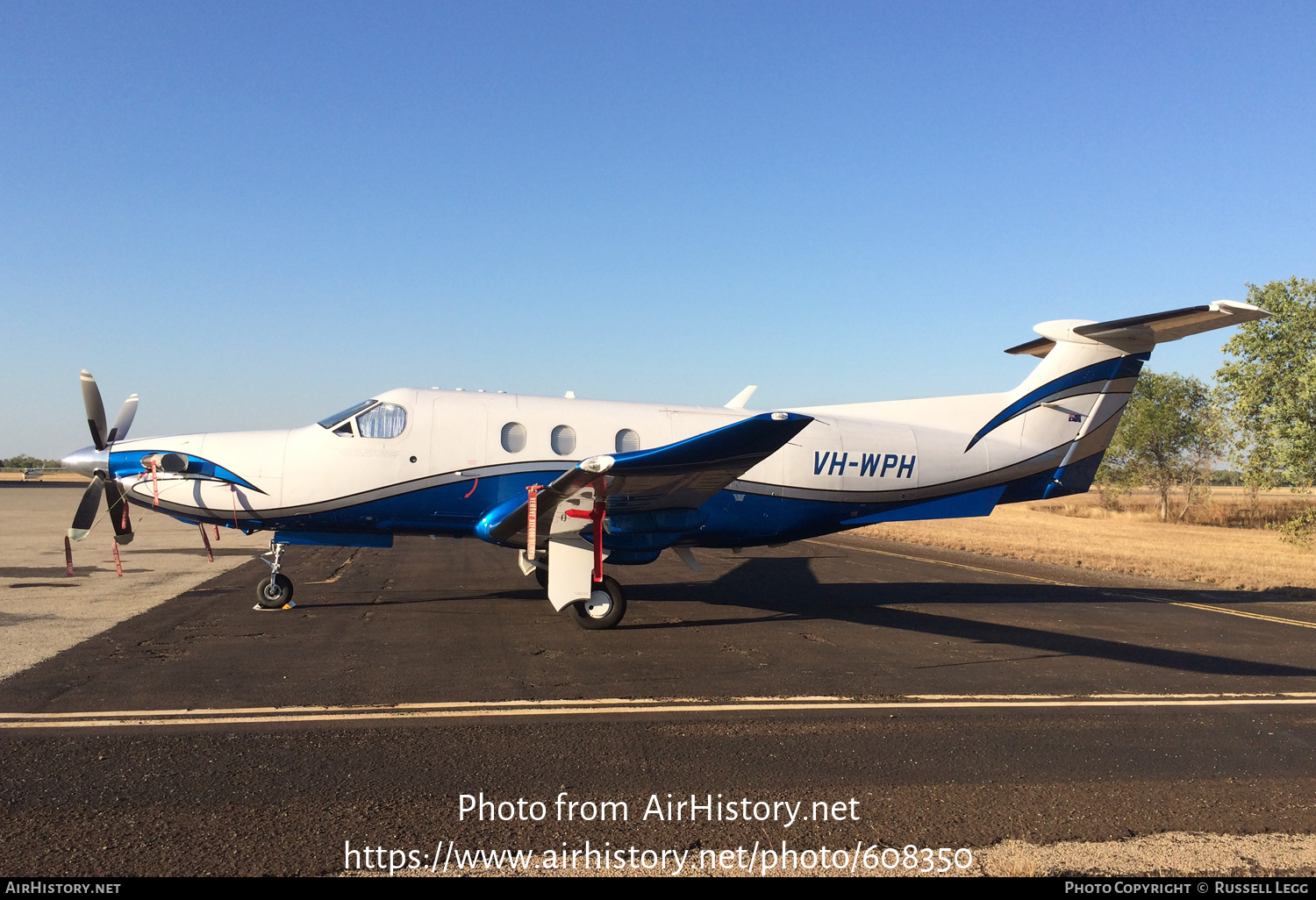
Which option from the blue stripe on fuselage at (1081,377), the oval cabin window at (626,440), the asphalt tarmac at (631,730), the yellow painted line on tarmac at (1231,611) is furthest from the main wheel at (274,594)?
the yellow painted line on tarmac at (1231,611)

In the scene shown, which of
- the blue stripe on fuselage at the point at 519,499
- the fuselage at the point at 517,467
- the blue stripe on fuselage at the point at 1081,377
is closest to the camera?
→ the fuselage at the point at 517,467

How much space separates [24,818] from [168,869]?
1.34 metres

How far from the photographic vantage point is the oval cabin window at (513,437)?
12.3 metres

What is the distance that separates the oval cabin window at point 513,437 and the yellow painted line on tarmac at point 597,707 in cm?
542

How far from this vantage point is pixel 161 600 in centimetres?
1263

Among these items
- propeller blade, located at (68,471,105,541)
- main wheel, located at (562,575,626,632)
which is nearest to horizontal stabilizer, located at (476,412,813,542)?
main wheel, located at (562,575,626,632)

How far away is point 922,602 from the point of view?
47.1ft

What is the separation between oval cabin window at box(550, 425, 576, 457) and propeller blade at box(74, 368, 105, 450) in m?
6.92

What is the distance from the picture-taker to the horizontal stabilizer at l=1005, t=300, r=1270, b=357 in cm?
1155

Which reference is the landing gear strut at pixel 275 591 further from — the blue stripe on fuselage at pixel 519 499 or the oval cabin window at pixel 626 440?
the oval cabin window at pixel 626 440

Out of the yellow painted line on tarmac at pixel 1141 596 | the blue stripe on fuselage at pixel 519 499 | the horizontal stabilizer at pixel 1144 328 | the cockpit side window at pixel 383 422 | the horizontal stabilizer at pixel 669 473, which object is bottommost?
the yellow painted line on tarmac at pixel 1141 596

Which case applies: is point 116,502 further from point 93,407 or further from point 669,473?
point 669,473

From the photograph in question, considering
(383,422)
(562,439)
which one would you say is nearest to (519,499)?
(562,439)
